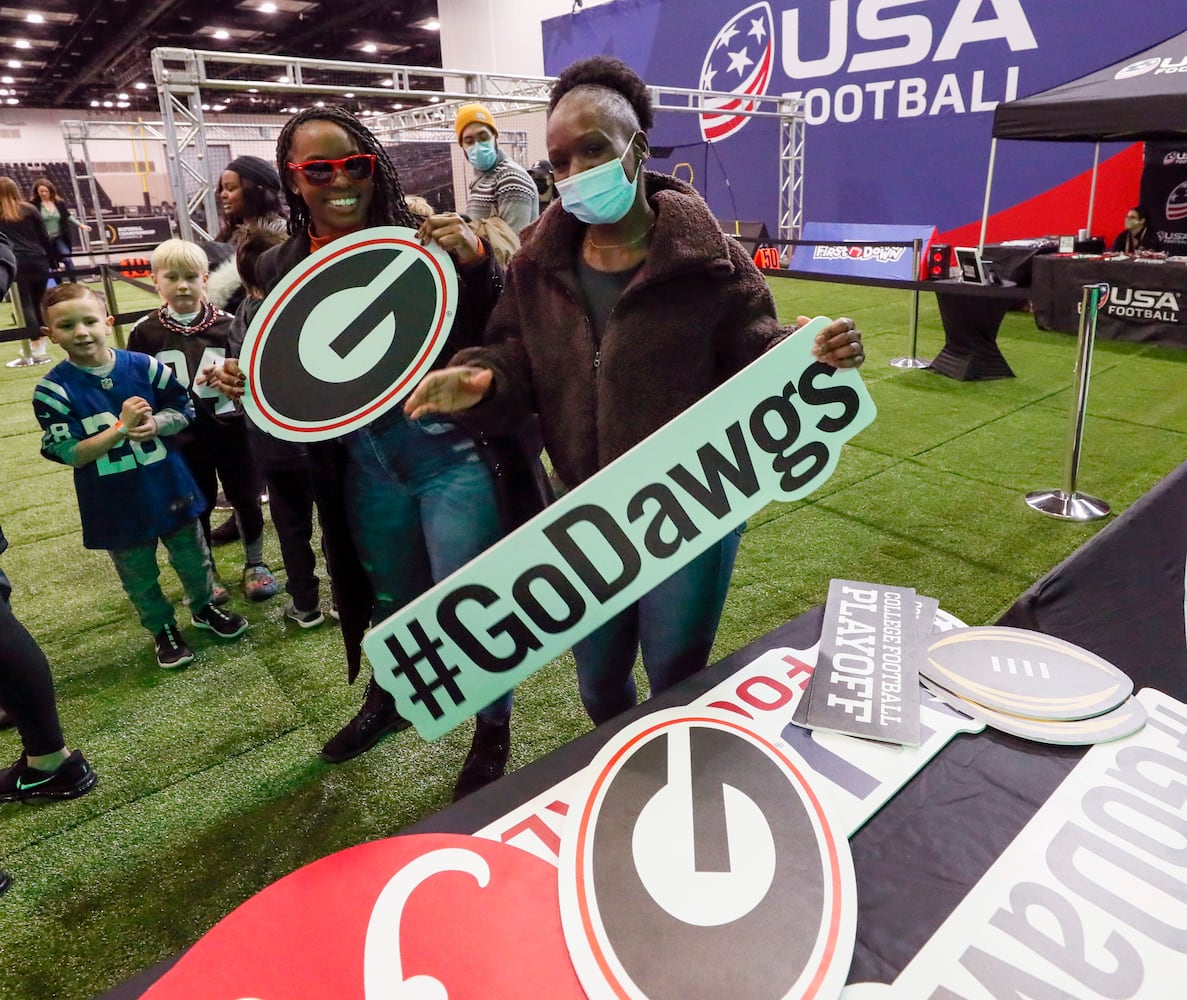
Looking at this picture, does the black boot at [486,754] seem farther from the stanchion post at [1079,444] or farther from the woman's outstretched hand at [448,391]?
the stanchion post at [1079,444]

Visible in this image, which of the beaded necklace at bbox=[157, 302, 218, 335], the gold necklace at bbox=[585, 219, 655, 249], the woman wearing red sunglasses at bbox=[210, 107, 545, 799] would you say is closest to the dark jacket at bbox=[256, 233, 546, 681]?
the woman wearing red sunglasses at bbox=[210, 107, 545, 799]

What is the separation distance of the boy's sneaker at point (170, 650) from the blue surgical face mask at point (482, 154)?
1.60m

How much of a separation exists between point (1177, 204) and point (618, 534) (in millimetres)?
7918

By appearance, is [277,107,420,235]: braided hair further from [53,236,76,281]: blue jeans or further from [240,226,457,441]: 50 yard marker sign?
[53,236,76,281]: blue jeans

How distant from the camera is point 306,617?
2.44 metres

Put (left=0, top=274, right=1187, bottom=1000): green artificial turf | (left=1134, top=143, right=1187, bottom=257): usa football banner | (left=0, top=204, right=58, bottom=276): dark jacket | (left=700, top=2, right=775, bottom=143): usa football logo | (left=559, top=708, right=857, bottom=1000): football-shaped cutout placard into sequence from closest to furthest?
(left=559, top=708, right=857, bottom=1000): football-shaped cutout placard → (left=0, top=274, right=1187, bottom=1000): green artificial turf → (left=0, top=204, right=58, bottom=276): dark jacket → (left=1134, top=143, right=1187, bottom=257): usa football banner → (left=700, top=2, right=775, bottom=143): usa football logo

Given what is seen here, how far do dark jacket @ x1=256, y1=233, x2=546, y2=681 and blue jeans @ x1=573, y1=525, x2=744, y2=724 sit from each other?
0.25 metres

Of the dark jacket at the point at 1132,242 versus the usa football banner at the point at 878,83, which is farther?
→ the usa football banner at the point at 878,83

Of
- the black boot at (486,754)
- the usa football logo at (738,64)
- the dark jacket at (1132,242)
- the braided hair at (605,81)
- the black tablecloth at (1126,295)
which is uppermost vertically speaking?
the usa football logo at (738,64)

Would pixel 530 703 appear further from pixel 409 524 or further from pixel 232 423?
pixel 232 423

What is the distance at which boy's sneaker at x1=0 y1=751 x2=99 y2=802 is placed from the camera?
173 cm

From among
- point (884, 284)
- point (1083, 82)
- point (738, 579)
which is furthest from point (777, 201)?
point (738, 579)

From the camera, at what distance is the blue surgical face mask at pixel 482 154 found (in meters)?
1.56

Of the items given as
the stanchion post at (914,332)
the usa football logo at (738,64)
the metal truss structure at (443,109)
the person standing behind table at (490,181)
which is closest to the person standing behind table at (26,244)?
the metal truss structure at (443,109)
